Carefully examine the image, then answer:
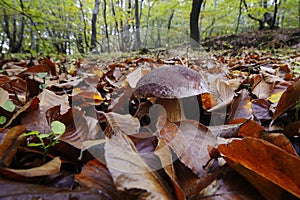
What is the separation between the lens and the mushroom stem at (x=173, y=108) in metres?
0.72

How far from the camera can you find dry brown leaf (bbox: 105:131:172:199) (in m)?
0.37

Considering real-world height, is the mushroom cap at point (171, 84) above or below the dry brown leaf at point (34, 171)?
above

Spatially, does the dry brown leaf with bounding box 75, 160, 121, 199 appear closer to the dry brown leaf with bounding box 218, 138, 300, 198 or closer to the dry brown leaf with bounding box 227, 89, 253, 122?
the dry brown leaf with bounding box 218, 138, 300, 198

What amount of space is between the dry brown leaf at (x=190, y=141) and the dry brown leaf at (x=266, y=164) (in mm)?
81

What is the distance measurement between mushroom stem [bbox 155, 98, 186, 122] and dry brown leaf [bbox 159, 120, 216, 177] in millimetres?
78

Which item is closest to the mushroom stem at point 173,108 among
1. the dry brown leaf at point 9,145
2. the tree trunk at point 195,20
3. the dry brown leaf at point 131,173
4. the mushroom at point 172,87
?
the mushroom at point 172,87

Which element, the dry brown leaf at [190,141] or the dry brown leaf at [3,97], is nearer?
the dry brown leaf at [190,141]

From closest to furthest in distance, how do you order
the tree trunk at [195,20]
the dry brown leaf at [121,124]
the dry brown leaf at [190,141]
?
1. the dry brown leaf at [190,141]
2. the dry brown leaf at [121,124]
3. the tree trunk at [195,20]

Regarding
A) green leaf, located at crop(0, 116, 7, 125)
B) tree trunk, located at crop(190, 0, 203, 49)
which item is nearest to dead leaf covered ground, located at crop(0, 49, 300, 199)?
green leaf, located at crop(0, 116, 7, 125)

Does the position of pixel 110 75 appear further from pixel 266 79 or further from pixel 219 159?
pixel 219 159

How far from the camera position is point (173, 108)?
754mm

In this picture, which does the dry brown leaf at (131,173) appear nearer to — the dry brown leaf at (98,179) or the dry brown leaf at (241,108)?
the dry brown leaf at (98,179)

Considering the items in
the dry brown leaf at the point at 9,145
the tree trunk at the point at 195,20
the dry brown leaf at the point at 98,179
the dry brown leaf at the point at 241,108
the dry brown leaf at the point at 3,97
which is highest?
the tree trunk at the point at 195,20

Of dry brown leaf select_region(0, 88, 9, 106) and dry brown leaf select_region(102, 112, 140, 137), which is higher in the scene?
dry brown leaf select_region(0, 88, 9, 106)
